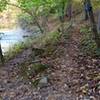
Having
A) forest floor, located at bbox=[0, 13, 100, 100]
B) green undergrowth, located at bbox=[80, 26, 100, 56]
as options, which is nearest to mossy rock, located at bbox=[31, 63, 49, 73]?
forest floor, located at bbox=[0, 13, 100, 100]

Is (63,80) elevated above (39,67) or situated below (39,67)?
below

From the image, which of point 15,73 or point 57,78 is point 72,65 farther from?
point 15,73

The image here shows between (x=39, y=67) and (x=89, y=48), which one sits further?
(x=89, y=48)

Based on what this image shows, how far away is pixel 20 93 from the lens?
24.4ft

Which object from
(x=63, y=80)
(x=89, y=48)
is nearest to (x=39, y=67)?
(x=63, y=80)

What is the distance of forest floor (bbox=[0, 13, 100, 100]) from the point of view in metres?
6.80

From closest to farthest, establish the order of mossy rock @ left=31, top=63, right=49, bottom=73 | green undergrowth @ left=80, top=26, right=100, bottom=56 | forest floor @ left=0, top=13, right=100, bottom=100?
forest floor @ left=0, top=13, right=100, bottom=100 → mossy rock @ left=31, top=63, right=49, bottom=73 → green undergrowth @ left=80, top=26, right=100, bottom=56

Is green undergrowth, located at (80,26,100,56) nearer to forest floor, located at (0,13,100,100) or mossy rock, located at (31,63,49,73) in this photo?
forest floor, located at (0,13,100,100)

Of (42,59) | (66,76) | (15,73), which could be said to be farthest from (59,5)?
(66,76)

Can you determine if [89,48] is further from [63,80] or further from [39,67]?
[63,80]

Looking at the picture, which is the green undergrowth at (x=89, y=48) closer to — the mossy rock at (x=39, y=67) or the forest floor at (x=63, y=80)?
the forest floor at (x=63, y=80)

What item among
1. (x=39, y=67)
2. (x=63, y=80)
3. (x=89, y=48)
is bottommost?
(x=63, y=80)

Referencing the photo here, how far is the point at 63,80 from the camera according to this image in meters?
7.66

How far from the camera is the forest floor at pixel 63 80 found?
680 cm
